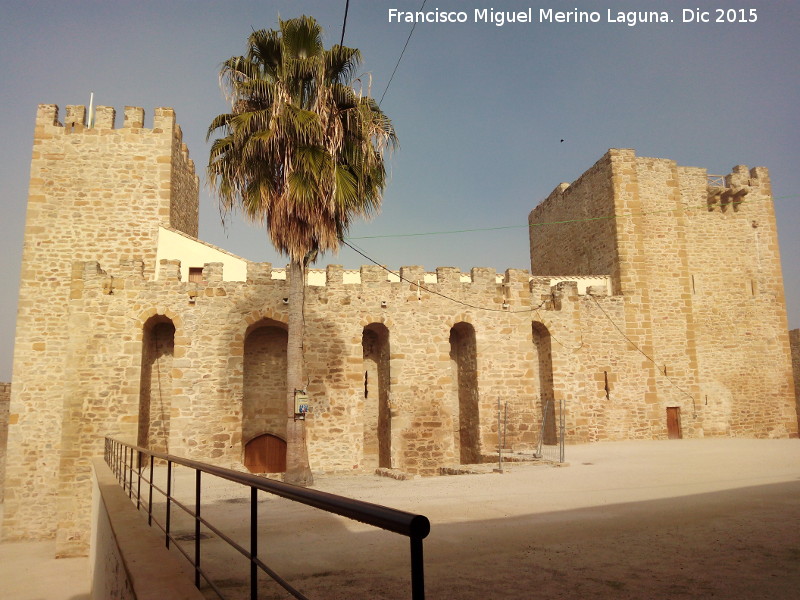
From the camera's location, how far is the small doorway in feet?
64.9

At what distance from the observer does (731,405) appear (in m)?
20.6

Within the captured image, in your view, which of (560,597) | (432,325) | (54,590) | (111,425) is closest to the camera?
(560,597)

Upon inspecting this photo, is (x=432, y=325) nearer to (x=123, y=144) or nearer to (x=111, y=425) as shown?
(x=111, y=425)

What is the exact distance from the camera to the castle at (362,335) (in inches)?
604

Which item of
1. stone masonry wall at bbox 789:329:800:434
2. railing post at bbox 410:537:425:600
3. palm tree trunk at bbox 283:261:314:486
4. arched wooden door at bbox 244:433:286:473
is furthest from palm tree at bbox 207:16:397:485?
stone masonry wall at bbox 789:329:800:434

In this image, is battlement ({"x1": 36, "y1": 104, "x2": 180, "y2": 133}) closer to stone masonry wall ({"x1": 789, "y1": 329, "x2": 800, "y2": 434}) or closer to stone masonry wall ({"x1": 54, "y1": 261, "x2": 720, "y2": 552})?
stone masonry wall ({"x1": 54, "y1": 261, "x2": 720, "y2": 552})

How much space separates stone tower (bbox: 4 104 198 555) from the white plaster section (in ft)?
1.27

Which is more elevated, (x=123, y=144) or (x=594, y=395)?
(x=123, y=144)

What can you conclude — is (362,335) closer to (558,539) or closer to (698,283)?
(558,539)

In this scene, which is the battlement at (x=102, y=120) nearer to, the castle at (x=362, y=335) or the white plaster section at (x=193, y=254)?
the castle at (x=362, y=335)

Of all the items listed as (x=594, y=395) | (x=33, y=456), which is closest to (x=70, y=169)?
(x=33, y=456)

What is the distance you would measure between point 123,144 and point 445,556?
719 inches

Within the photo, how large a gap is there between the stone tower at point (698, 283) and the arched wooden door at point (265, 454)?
36.9 ft

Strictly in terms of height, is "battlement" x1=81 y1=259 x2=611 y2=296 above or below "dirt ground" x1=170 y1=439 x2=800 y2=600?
above
